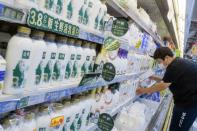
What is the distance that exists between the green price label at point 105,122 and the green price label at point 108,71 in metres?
0.26

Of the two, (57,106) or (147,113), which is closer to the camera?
(57,106)

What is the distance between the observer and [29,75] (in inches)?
49.7

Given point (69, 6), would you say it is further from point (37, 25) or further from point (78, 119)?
point (78, 119)

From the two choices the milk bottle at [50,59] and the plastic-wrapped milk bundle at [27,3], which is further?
the milk bottle at [50,59]

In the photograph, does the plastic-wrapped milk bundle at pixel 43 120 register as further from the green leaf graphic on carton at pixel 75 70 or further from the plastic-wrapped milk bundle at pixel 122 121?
the plastic-wrapped milk bundle at pixel 122 121

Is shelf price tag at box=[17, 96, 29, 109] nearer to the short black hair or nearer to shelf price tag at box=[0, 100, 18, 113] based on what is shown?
shelf price tag at box=[0, 100, 18, 113]

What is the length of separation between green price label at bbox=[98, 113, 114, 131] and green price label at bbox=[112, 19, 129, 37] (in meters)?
0.57

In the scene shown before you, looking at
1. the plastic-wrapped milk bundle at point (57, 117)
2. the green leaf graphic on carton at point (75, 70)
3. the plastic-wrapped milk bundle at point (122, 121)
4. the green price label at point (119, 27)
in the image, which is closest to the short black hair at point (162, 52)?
the plastic-wrapped milk bundle at point (122, 121)

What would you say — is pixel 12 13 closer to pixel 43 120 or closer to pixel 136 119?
pixel 43 120

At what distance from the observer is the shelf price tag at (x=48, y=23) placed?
1.09 meters

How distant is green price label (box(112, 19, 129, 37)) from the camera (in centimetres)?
207

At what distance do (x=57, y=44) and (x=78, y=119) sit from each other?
1.89ft

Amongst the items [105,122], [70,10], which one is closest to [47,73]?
[70,10]

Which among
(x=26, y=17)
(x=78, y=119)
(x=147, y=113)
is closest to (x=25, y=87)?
(x=26, y=17)
